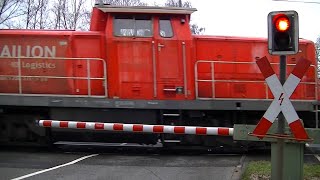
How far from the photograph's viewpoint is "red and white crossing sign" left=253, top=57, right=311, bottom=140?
5.71 metres

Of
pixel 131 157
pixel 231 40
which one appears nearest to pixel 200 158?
pixel 131 157

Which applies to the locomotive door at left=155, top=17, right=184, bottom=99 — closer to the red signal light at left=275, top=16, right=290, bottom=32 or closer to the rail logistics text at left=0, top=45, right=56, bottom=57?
the rail logistics text at left=0, top=45, right=56, bottom=57

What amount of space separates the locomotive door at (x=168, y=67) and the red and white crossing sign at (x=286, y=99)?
215 inches

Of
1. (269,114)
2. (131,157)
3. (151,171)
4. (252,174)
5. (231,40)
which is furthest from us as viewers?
(231,40)

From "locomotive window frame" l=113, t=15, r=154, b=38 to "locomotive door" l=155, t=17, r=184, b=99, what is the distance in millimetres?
285

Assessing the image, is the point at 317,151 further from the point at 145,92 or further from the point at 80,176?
the point at 80,176

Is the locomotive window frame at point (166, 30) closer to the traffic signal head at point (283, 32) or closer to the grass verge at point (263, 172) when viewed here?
the grass verge at point (263, 172)

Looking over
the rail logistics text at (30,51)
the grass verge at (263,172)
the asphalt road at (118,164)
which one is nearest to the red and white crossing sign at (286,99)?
the grass verge at (263,172)

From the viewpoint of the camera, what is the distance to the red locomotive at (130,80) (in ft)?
36.5

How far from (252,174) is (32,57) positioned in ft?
21.6

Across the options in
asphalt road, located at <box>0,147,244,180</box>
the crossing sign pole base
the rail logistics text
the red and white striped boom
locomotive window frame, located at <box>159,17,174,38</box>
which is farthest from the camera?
the rail logistics text

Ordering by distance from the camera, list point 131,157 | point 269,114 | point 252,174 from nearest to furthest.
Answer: point 269,114 → point 252,174 → point 131,157

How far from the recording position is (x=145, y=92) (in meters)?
11.3

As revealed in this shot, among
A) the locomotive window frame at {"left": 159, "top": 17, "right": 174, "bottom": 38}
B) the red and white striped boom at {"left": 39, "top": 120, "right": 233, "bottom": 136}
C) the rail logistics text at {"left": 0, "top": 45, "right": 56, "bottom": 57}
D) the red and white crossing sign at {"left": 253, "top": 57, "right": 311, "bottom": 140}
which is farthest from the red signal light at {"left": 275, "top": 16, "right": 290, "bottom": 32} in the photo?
the rail logistics text at {"left": 0, "top": 45, "right": 56, "bottom": 57}
